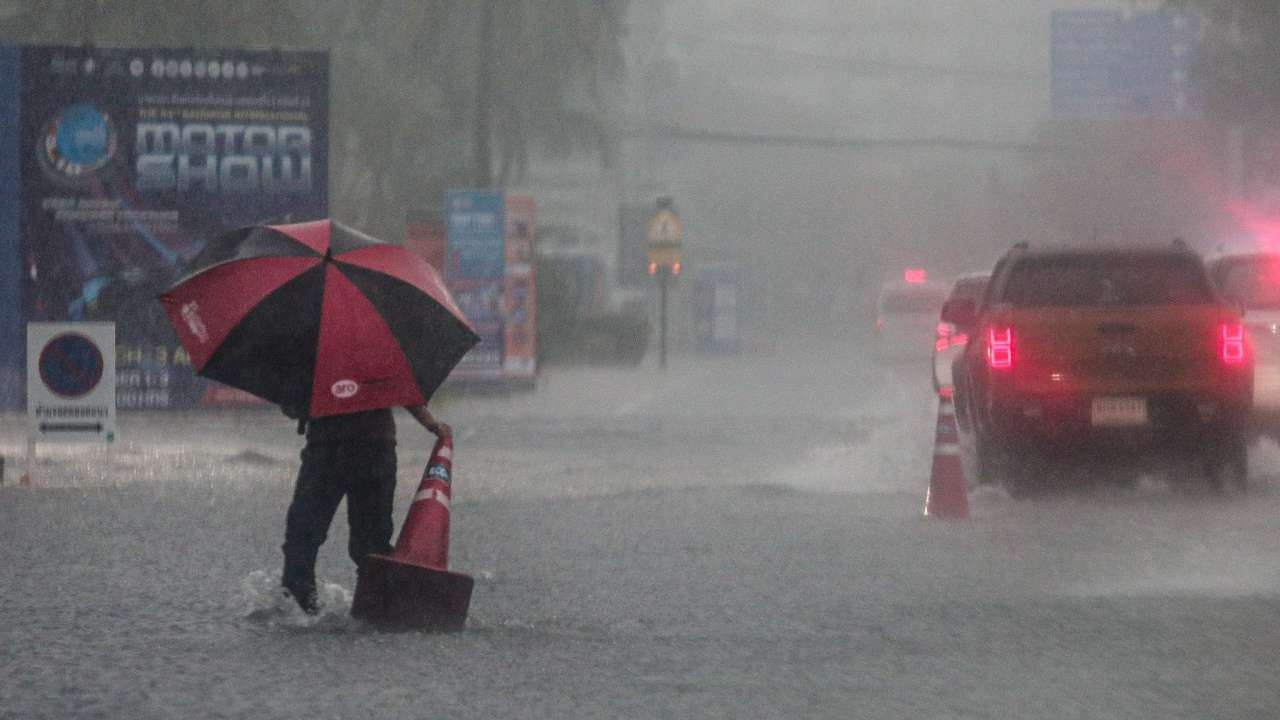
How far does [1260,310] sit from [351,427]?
436 inches

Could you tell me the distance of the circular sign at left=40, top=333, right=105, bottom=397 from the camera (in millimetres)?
16609

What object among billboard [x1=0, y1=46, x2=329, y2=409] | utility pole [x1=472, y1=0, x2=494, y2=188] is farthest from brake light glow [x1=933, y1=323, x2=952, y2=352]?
utility pole [x1=472, y1=0, x2=494, y2=188]

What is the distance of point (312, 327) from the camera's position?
8.88 m

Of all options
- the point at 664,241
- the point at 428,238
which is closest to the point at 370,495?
the point at 428,238

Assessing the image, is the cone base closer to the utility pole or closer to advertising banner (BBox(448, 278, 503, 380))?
advertising banner (BBox(448, 278, 503, 380))

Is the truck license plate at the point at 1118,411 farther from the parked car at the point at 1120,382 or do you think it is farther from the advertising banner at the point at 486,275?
the advertising banner at the point at 486,275

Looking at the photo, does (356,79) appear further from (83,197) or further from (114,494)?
(114,494)

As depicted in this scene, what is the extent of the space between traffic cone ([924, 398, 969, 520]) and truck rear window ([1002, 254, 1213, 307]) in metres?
2.01

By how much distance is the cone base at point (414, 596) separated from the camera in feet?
29.1

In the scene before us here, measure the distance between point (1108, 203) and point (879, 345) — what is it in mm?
35452

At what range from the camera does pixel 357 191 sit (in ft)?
125

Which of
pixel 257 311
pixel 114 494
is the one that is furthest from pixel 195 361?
pixel 114 494

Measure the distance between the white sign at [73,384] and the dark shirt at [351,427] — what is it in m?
7.89

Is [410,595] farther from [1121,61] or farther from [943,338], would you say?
[1121,61]
